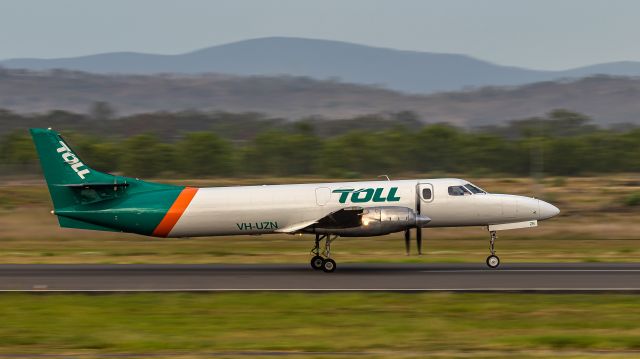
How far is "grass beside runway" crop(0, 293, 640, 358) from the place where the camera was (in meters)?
17.3

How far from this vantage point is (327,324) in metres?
20.0

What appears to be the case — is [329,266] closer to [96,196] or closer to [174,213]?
[174,213]

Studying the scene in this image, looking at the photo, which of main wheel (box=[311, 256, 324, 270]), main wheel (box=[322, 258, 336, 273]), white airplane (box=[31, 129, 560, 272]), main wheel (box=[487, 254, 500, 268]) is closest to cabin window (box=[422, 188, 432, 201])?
white airplane (box=[31, 129, 560, 272])

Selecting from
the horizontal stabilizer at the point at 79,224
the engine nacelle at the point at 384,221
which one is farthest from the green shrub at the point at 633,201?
the horizontal stabilizer at the point at 79,224

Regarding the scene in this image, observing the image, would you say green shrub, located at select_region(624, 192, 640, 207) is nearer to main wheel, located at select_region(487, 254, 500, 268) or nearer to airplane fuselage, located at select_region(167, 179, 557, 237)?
airplane fuselage, located at select_region(167, 179, 557, 237)

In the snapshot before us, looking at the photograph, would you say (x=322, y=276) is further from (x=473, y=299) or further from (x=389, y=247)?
(x=389, y=247)

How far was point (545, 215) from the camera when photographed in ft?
96.7

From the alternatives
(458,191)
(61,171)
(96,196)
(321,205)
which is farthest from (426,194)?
(61,171)

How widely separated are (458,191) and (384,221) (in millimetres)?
2966

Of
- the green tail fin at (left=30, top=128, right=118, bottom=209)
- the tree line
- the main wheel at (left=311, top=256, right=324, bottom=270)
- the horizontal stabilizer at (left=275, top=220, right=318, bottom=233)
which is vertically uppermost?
the tree line

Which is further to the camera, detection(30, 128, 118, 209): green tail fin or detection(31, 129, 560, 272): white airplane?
detection(30, 128, 118, 209): green tail fin

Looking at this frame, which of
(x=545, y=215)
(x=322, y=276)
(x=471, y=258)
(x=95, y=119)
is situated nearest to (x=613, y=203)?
(x=471, y=258)

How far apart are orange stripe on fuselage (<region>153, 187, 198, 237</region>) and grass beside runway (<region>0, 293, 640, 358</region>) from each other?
205 inches

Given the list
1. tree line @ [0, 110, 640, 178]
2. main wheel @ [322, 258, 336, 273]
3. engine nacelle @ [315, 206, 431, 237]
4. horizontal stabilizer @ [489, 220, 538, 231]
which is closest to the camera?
engine nacelle @ [315, 206, 431, 237]
